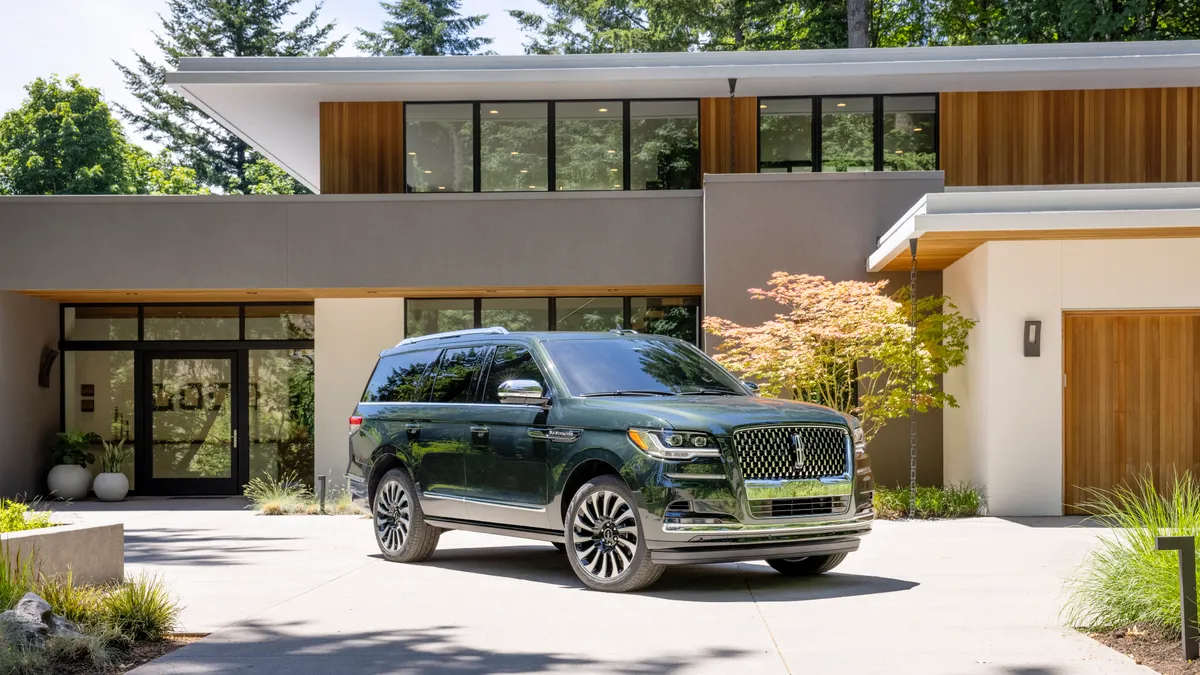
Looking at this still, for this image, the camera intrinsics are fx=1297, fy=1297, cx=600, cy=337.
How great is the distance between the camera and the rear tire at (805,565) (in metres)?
10.8

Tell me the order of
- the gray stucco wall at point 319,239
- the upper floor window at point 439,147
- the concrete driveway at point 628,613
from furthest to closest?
the upper floor window at point 439,147, the gray stucco wall at point 319,239, the concrete driveway at point 628,613

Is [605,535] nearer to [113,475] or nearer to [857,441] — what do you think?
[857,441]

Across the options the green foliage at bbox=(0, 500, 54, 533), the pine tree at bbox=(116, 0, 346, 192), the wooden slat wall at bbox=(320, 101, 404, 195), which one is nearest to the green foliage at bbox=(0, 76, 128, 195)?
the pine tree at bbox=(116, 0, 346, 192)

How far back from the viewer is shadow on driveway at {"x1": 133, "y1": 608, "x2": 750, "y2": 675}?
716 centimetres

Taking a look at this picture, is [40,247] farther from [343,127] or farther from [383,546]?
[383,546]

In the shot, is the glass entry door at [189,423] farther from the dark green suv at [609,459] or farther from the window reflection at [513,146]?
the dark green suv at [609,459]

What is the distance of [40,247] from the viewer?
1986cm

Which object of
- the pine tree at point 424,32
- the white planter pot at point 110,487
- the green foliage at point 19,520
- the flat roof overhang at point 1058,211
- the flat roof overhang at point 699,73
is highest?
the pine tree at point 424,32

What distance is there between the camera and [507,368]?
37.7 feet

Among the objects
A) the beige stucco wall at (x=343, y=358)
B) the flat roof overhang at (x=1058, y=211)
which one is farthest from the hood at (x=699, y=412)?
the beige stucco wall at (x=343, y=358)

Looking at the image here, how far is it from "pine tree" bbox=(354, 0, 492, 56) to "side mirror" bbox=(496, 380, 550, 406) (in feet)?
141

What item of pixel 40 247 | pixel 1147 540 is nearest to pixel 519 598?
pixel 1147 540

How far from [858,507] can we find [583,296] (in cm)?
1111

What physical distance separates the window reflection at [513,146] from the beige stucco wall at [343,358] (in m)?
2.66
